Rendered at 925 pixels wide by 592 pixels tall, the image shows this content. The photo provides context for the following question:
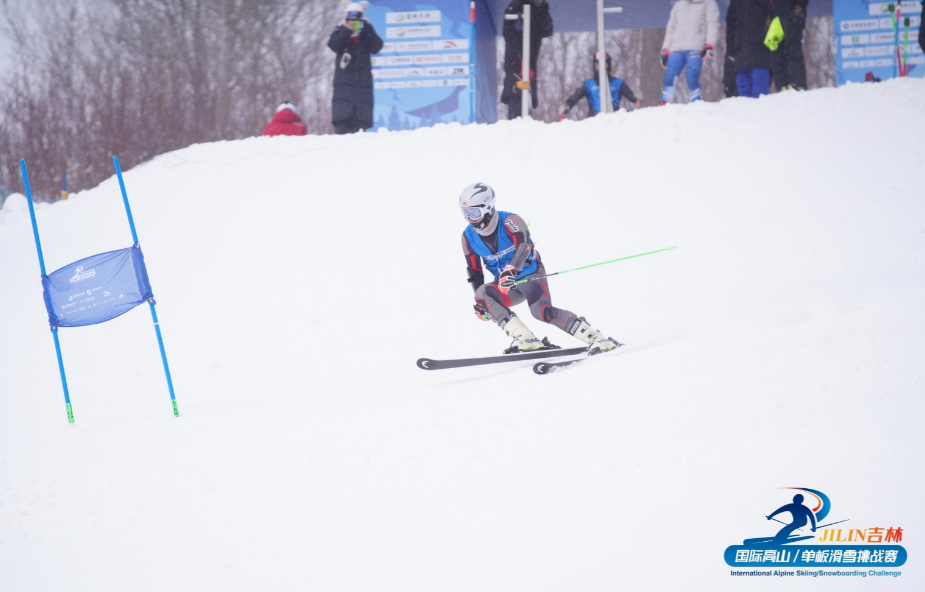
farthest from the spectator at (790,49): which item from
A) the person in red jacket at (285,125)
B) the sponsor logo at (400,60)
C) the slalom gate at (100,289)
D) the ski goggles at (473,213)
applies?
the slalom gate at (100,289)

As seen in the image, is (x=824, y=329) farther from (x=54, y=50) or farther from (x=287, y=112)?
(x=54, y=50)

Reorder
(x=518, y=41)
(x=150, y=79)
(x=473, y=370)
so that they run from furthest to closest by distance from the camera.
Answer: (x=150, y=79), (x=518, y=41), (x=473, y=370)

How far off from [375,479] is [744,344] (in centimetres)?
274

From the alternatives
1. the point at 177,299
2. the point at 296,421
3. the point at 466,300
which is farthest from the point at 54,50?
the point at 296,421

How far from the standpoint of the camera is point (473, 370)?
6250 mm

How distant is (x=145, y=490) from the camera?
12.0 ft

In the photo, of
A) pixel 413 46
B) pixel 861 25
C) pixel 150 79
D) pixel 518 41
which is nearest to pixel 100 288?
pixel 518 41

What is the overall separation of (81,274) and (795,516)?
15.9 ft

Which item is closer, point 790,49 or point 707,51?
point 707,51

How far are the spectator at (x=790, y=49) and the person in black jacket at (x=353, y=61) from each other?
5.74 metres

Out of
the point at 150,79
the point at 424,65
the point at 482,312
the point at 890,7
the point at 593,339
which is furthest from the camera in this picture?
the point at 150,79

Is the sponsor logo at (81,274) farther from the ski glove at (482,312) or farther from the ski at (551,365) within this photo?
the ski at (551,365)

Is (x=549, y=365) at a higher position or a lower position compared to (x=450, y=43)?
lower

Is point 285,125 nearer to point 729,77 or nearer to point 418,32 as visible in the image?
point 418,32
